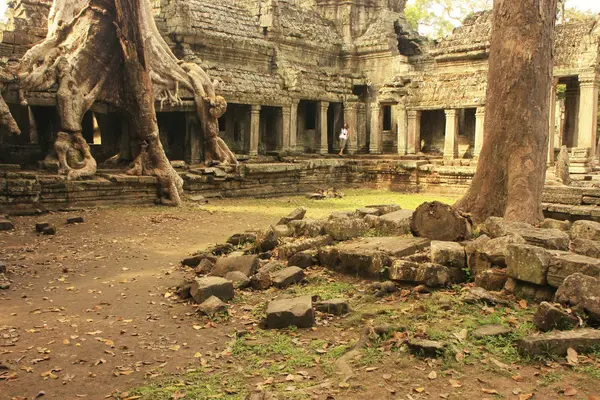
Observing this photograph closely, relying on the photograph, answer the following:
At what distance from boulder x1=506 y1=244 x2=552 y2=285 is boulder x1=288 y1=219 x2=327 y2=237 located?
11.9 ft

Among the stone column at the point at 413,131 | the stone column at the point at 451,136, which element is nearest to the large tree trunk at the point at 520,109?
the stone column at the point at 451,136

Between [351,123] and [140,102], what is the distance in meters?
11.1

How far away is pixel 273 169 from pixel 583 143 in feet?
32.1

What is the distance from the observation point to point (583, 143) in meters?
18.5

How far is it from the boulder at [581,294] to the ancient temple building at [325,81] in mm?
13746

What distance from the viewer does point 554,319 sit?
191 inches

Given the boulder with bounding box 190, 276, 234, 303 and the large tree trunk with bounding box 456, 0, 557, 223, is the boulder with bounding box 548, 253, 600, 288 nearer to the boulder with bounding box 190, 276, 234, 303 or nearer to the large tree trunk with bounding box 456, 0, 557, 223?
the large tree trunk with bounding box 456, 0, 557, 223

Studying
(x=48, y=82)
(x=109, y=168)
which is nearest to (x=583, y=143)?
(x=109, y=168)

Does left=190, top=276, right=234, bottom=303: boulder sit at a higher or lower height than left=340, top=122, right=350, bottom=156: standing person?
lower

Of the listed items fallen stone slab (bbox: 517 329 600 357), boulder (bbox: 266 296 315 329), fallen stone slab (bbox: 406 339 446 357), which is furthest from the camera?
boulder (bbox: 266 296 315 329)

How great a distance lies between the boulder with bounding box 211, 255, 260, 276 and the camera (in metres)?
7.47

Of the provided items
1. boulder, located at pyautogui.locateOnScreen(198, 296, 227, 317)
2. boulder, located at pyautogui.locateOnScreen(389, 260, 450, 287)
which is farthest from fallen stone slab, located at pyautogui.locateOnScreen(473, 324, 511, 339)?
boulder, located at pyautogui.locateOnScreen(198, 296, 227, 317)

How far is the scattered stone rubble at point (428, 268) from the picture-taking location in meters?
4.91

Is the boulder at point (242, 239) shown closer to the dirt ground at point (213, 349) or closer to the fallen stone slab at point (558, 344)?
the dirt ground at point (213, 349)
